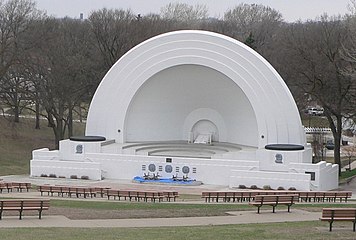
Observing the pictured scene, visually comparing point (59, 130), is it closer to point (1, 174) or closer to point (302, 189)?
point (1, 174)

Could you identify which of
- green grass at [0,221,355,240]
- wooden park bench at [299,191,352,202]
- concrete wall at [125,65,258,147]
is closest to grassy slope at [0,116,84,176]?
concrete wall at [125,65,258,147]

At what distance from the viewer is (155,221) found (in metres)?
21.9

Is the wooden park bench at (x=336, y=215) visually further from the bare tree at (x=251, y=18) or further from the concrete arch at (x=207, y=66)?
the bare tree at (x=251, y=18)

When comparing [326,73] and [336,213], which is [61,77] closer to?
[326,73]

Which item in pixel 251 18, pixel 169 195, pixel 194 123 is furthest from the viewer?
pixel 251 18

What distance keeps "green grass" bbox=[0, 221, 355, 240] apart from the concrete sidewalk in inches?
44.6

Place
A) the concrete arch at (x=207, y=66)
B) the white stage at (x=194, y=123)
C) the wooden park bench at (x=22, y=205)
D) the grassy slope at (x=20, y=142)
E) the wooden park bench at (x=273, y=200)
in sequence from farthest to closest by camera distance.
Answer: the grassy slope at (x=20, y=142) → the concrete arch at (x=207, y=66) → the white stage at (x=194, y=123) → the wooden park bench at (x=273, y=200) → the wooden park bench at (x=22, y=205)

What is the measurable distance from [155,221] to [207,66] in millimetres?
24100

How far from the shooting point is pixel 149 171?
4375 centimetres

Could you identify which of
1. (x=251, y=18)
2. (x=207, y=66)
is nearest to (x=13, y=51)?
(x=207, y=66)

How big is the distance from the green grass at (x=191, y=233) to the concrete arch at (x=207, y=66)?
900 inches

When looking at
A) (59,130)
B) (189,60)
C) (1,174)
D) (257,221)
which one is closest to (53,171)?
(1,174)

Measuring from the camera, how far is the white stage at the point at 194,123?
41656 millimetres

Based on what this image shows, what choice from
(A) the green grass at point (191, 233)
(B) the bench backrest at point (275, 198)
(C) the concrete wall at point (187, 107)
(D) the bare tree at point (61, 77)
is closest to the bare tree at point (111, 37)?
(D) the bare tree at point (61, 77)
